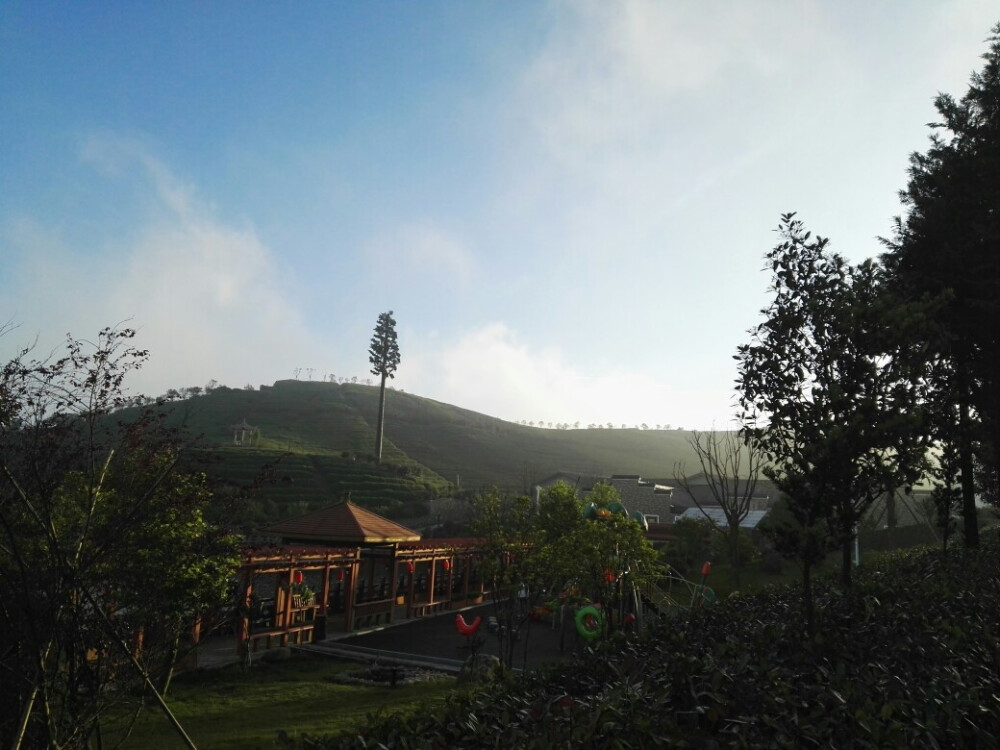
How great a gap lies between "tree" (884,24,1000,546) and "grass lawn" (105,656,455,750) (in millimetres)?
12158

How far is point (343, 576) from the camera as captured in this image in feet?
71.2

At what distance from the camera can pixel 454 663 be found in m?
16.8

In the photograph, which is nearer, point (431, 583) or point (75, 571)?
point (75, 571)

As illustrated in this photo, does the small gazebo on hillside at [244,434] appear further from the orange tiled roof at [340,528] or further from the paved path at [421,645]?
the paved path at [421,645]

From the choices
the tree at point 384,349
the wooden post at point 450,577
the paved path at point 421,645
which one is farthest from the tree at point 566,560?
the tree at point 384,349

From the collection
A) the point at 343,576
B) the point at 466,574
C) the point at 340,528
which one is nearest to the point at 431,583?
the point at 466,574

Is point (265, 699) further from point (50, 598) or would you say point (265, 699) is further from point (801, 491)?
point (801, 491)

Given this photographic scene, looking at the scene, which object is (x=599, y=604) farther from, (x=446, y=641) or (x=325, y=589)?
(x=325, y=589)

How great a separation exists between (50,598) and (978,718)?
19.6 feet

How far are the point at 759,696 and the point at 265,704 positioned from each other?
11.0 meters

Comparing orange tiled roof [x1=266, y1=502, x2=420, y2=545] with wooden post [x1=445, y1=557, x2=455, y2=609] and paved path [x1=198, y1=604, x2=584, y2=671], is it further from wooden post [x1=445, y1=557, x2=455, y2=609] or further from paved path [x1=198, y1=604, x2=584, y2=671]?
wooden post [x1=445, y1=557, x2=455, y2=609]

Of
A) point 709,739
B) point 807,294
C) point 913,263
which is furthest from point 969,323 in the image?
point 709,739

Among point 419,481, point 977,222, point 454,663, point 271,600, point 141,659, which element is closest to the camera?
point 141,659

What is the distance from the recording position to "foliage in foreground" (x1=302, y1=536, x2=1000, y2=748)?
135 inches
